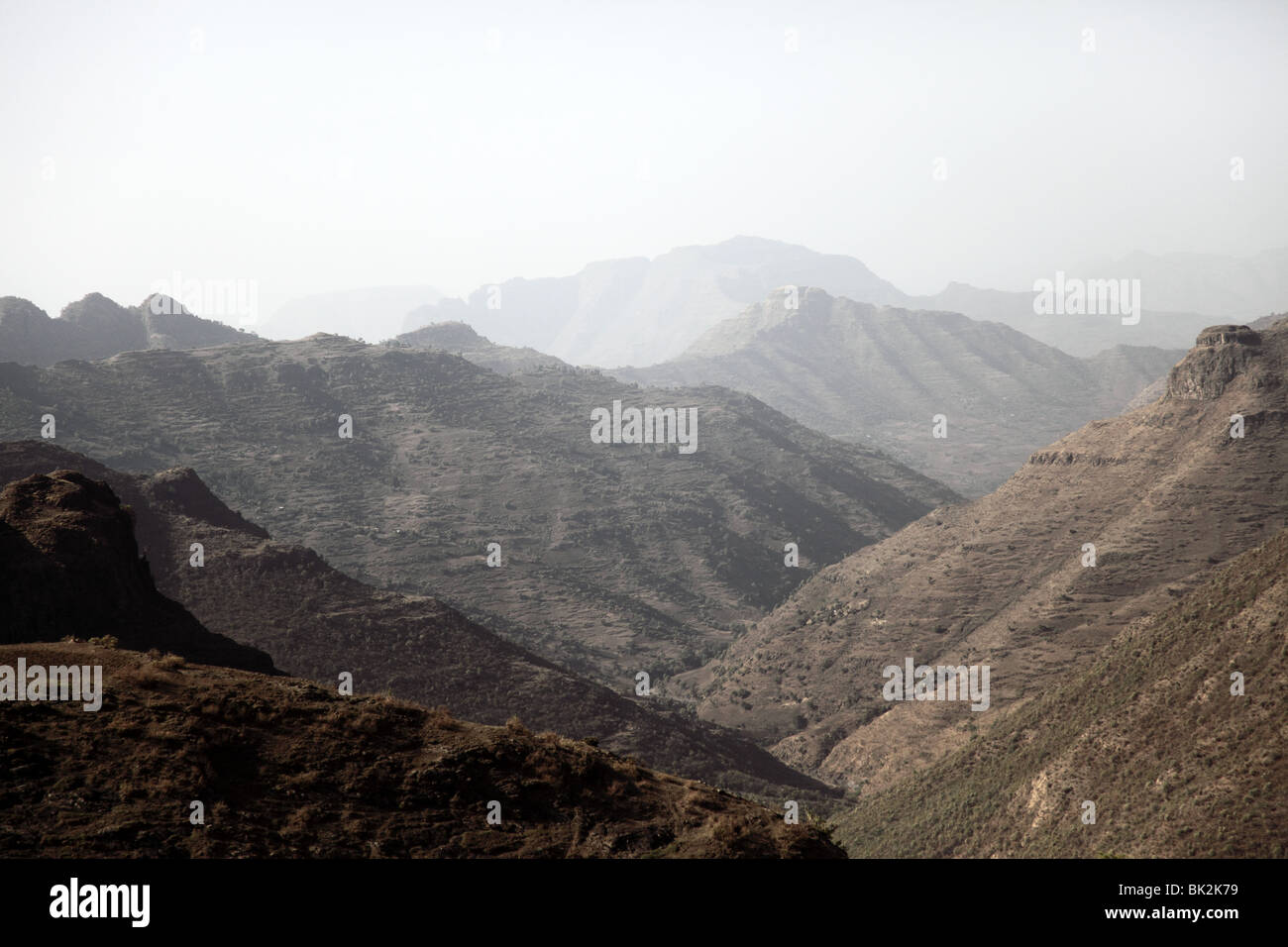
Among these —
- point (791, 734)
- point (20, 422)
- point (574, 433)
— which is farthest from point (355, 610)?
point (574, 433)

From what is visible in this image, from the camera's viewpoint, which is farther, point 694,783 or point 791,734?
point 791,734

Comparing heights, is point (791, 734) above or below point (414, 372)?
below

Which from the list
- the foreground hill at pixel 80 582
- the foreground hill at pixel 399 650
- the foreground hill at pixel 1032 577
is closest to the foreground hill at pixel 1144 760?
the foreground hill at pixel 1032 577

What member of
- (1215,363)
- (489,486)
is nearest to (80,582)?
(1215,363)

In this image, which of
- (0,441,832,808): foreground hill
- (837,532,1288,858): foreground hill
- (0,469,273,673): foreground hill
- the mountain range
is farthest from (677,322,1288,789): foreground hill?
(0,469,273,673): foreground hill

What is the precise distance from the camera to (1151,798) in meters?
29.5

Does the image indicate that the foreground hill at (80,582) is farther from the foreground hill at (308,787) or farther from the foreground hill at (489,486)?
the foreground hill at (489,486)

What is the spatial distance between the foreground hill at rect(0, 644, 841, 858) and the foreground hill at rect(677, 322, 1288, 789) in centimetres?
3573

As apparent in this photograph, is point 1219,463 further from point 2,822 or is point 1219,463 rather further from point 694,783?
point 2,822

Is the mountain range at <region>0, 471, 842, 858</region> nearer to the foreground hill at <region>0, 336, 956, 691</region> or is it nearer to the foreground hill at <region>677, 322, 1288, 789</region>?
the foreground hill at <region>677, 322, 1288, 789</region>

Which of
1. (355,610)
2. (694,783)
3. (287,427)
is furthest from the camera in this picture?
(287,427)

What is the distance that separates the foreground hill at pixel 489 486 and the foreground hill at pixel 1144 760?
39.1m

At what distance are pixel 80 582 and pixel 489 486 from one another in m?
91.1
